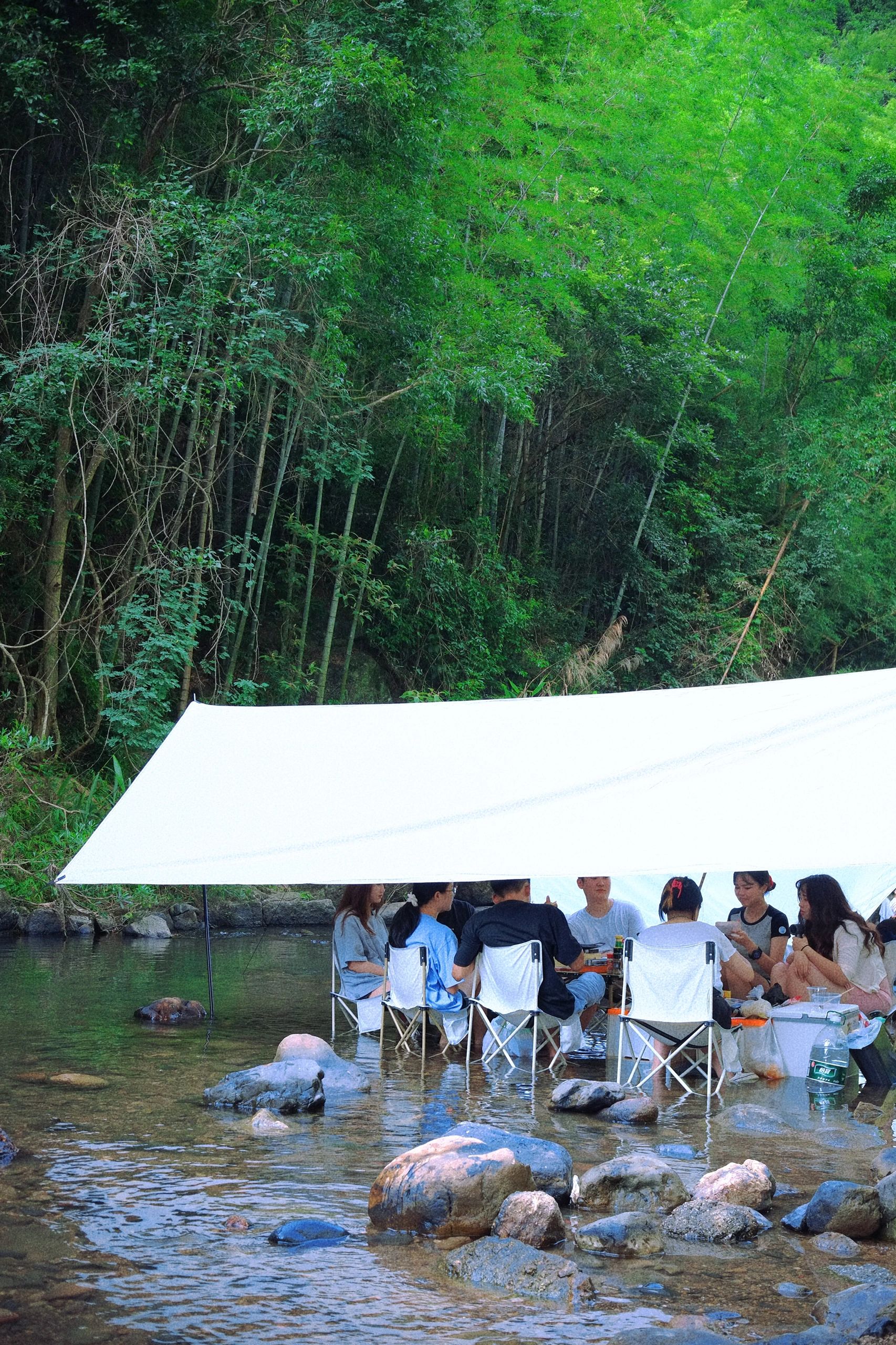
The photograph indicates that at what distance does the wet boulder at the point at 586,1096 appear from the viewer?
541 centimetres

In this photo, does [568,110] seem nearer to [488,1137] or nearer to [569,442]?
[569,442]

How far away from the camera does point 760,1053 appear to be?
6371 mm

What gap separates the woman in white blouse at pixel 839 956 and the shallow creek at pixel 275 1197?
50cm

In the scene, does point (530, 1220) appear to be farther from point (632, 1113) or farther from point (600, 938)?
point (600, 938)

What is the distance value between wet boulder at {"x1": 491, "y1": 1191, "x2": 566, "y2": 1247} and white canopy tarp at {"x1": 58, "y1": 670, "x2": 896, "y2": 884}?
2175 millimetres

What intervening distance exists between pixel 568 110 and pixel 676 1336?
16.7m

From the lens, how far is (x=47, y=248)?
40.3ft

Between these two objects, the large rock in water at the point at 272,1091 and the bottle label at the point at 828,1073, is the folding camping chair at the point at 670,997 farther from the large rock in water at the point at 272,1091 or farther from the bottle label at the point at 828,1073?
the large rock in water at the point at 272,1091

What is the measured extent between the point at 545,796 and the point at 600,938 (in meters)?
1.43

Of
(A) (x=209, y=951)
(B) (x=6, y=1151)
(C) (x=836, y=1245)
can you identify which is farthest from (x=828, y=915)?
(B) (x=6, y=1151)

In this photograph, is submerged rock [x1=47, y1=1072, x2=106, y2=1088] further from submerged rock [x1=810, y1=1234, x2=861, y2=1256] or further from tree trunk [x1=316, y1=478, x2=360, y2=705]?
tree trunk [x1=316, y1=478, x2=360, y2=705]

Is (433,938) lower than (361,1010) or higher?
higher

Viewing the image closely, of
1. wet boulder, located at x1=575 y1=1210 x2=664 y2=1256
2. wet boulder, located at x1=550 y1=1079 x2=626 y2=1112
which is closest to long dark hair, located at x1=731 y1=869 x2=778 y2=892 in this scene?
wet boulder, located at x1=550 y1=1079 x2=626 y2=1112

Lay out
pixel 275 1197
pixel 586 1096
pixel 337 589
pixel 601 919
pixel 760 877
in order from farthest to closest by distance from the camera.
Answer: pixel 337 589 → pixel 601 919 → pixel 760 877 → pixel 586 1096 → pixel 275 1197
